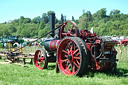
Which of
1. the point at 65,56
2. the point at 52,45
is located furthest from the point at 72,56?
the point at 52,45

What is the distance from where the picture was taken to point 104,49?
5.59 metres

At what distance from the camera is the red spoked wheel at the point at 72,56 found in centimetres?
543

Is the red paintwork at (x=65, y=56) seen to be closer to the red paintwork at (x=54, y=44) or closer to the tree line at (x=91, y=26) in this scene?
the red paintwork at (x=54, y=44)

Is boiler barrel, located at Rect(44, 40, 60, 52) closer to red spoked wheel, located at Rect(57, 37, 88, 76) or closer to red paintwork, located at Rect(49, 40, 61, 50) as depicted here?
red paintwork, located at Rect(49, 40, 61, 50)

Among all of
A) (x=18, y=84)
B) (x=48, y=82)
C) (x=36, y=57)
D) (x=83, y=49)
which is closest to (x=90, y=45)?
(x=83, y=49)

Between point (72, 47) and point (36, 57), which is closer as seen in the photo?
point (72, 47)

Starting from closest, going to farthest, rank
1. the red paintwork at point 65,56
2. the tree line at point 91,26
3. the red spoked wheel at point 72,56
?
the red spoked wheel at point 72,56 → the red paintwork at point 65,56 → the tree line at point 91,26

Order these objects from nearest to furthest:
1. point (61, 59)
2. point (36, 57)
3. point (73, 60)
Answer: point (73, 60)
point (61, 59)
point (36, 57)

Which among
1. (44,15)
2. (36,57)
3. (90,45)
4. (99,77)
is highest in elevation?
(44,15)

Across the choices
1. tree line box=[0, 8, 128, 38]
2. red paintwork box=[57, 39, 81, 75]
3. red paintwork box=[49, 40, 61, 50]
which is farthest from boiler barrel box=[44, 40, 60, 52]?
tree line box=[0, 8, 128, 38]

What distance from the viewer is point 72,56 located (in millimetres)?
5973

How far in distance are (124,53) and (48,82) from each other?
705cm

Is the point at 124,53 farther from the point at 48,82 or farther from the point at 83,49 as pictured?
the point at 48,82

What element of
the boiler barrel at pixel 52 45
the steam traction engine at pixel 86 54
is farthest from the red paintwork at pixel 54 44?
the steam traction engine at pixel 86 54
